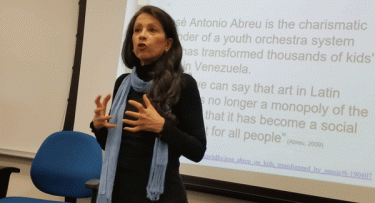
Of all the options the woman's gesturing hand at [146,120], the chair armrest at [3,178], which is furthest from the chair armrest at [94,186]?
the woman's gesturing hand at [146,120]

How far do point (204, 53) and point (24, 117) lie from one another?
5.39ft

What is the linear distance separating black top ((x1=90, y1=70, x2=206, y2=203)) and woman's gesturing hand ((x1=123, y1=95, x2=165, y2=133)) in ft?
0.09

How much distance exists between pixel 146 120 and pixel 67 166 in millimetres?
1468

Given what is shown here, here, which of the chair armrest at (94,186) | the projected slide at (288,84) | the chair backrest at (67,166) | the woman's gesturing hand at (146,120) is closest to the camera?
the woman's gesturing hand at (146,120)

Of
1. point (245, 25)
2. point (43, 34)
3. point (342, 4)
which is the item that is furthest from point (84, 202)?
point (342, 4)

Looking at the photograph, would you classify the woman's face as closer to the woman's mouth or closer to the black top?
the woman's mouth

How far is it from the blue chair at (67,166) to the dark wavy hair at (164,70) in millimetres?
1176

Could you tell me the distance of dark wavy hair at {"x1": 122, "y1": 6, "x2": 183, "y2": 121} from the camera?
124 centimetres

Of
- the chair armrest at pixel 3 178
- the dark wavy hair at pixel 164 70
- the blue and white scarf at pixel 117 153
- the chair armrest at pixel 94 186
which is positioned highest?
the dark wavy hair at pixel 164 70

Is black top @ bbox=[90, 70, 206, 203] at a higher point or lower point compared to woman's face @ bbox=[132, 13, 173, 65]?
lower

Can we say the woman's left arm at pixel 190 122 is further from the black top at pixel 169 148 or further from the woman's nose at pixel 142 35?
the woman's nose at pixel 142 35

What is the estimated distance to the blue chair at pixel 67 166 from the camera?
2.35m

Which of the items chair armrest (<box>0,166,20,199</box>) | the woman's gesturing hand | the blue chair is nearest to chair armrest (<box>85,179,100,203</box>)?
the blue chair

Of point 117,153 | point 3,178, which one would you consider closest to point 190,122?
point 117,153
